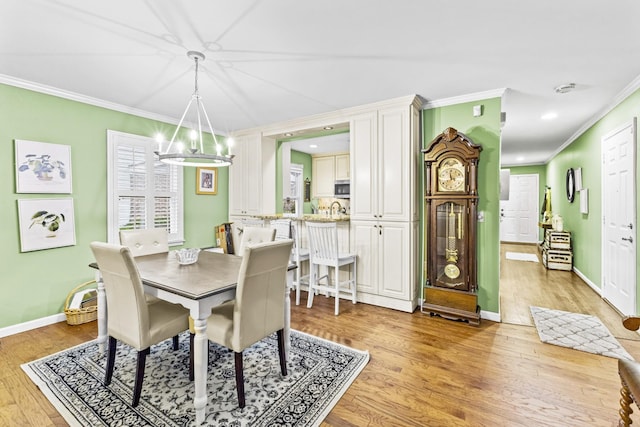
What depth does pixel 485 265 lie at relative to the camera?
338 centimetres

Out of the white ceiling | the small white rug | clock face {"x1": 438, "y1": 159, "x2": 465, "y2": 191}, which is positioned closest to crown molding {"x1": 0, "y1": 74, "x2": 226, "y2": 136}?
the white ceiling

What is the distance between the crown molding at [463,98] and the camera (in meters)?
3.20

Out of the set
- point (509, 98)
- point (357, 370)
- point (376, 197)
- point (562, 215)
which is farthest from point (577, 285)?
point (357, 370)

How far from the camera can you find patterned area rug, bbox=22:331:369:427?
5.90 feet

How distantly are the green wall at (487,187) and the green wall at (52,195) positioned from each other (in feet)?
13.3

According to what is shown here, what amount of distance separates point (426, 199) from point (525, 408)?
206 centimetres

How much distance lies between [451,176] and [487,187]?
0.42 meters

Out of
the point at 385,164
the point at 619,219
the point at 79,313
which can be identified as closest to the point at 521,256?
the point at 619,219

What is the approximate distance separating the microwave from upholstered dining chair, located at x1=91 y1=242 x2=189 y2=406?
474 centimetres

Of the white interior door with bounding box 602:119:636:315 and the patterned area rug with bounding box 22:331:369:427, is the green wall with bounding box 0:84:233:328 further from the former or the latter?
the white interior door with bounding box 602:119:636:315

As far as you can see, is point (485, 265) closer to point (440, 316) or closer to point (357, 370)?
point (440, 316)

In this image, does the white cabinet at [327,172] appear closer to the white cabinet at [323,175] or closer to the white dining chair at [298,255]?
the white cabinet at [323,175]

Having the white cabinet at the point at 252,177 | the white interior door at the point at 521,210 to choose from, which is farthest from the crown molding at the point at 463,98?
the white interior door at the point at 521,210

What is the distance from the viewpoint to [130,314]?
1.88 meters
